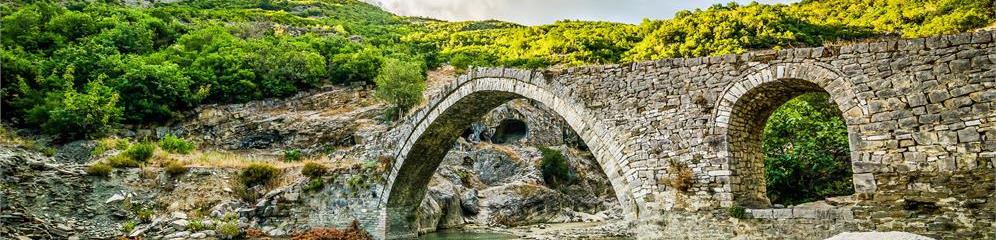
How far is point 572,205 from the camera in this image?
87.7ft

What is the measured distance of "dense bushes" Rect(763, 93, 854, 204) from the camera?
511 inches

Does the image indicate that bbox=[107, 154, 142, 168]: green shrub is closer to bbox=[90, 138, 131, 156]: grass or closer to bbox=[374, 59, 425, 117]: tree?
bbox=[90, 138, 131, 156]: grass

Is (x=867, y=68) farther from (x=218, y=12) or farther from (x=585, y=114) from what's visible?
(x=218, y=12)

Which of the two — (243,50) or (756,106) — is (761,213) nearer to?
(756,106)

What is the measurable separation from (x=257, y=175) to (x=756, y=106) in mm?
13252

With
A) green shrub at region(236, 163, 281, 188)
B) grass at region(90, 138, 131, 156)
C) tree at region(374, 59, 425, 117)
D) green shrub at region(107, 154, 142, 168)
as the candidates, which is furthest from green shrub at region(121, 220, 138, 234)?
tree at region(374, 59, 425, 117)

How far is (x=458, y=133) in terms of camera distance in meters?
16.5

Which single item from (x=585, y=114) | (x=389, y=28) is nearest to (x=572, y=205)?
(x=585, y=114)

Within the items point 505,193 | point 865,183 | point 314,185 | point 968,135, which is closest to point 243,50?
point 505,193

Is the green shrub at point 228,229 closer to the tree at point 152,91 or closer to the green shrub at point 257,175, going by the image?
the green shrub at point 257,175

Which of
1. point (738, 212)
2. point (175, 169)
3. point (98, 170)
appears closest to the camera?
point (738, 212)

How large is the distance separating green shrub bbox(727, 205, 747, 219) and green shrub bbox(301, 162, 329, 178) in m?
11.2

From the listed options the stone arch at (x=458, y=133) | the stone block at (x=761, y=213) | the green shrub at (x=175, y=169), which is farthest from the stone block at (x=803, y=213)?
the green shrub at (x=175, y=169)

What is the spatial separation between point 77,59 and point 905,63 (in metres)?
27.5
